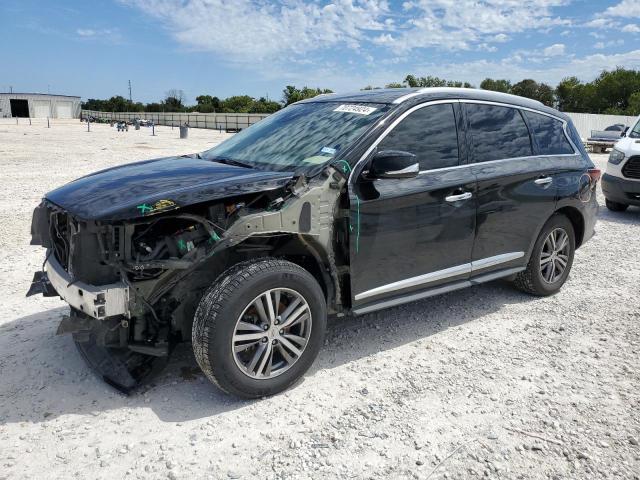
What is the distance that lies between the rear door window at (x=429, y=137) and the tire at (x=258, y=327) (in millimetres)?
1187

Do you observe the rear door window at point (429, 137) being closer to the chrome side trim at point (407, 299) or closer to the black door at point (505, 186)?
the black door at point (505, 186)

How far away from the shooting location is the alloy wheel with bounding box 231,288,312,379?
10.2 feet

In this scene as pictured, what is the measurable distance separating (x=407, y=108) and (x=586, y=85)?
74531mm

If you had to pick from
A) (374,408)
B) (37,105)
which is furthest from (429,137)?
(37,105)

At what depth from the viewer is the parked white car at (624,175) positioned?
30.1 ft

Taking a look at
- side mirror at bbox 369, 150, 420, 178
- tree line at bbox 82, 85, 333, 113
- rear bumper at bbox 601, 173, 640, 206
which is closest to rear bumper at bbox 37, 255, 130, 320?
side mirror at bbox 369, 150, 420, 178

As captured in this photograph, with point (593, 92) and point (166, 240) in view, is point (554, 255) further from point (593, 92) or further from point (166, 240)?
point (593, 92)

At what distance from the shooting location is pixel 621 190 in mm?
9383

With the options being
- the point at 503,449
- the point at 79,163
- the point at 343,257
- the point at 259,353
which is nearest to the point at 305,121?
the point at 343,257

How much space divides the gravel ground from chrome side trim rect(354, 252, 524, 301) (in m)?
0.53

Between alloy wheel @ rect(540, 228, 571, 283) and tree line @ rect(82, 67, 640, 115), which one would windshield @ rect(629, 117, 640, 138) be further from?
tree line @ rect(82, 67, 640, 115)

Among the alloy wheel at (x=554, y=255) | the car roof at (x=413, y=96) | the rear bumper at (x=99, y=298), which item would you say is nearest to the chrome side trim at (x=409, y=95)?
the car roof at (x=413, y=96)

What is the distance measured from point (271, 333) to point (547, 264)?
3.15 m

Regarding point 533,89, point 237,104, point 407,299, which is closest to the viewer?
point 407,299
